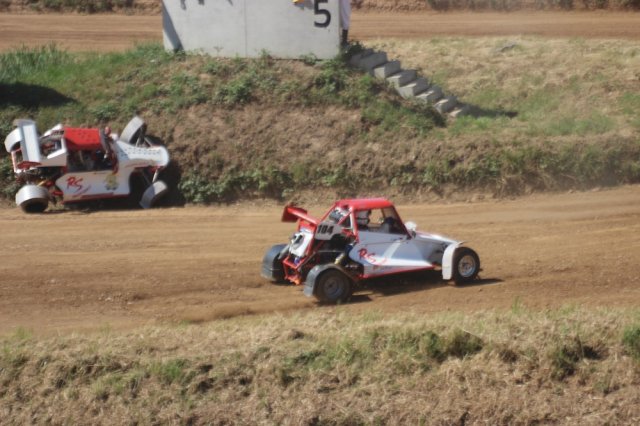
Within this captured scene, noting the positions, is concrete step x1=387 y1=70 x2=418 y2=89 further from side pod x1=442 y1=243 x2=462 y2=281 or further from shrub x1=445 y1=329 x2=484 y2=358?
shrub x1=445 y1=329 x2=484 y2=358

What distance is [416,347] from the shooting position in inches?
419

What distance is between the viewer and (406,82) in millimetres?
22422

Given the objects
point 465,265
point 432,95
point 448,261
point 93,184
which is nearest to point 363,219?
point 448,261

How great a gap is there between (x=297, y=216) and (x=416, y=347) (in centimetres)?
415

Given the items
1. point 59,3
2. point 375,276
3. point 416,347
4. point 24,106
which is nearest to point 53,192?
point 24,106

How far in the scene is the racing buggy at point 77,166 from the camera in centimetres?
1888

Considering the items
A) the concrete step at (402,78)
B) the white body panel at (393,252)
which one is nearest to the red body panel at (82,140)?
the concrete step at (402,78)

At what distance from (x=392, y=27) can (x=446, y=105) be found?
27.1 feet

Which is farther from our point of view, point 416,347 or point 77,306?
point 77,306

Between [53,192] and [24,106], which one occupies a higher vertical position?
[24,106]

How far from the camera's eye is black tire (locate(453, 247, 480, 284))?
1380cm

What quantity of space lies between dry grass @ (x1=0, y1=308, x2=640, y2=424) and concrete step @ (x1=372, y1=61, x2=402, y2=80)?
11797 mm

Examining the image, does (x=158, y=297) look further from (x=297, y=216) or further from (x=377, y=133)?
(x=377, y=133)

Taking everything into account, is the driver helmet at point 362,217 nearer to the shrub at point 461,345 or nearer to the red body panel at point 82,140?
the shrub at point 461,345
